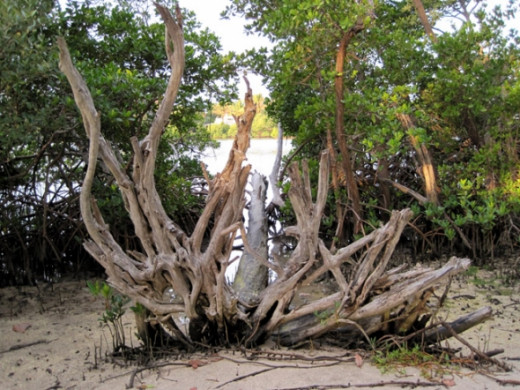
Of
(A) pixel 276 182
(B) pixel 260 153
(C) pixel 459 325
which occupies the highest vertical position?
(B) pixel 260 153

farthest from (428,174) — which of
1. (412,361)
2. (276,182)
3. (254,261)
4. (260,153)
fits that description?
(260,153)

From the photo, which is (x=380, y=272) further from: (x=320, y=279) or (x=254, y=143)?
(x=254, y=143)

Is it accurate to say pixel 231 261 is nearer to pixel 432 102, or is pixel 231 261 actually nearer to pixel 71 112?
pixel 71 112

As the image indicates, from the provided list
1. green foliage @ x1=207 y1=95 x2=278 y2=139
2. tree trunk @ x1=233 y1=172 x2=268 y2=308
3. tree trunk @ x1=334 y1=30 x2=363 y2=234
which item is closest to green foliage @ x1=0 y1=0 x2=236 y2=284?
tree trunk @ x1=233 y1=172 x2=268 y2=308

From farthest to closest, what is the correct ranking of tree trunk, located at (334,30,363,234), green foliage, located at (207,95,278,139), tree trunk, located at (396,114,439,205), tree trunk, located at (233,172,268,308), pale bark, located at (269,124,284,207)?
green foliage, located at (207,95,278,139) → pale bark, located at (269,124,284,207) → tree trunk, located at (396,114,439,205) → tree trunk, located at (334,30,363,234) → tree trunk, located at (233,172,268,308)

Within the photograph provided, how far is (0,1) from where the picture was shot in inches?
140

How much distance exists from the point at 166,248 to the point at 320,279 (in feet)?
8.80

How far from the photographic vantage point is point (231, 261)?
10.00 feet

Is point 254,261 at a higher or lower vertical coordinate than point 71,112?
lower

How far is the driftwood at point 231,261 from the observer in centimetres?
301

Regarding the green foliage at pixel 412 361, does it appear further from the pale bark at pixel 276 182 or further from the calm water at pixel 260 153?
the calm water at pixel 260 153

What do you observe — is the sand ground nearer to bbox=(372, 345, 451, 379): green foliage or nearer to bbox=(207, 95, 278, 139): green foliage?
bbox=(372, 345, 451, 379): green foliage

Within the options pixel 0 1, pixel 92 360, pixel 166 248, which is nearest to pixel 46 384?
pixel 92 360

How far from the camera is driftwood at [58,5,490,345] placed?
9.89ft
